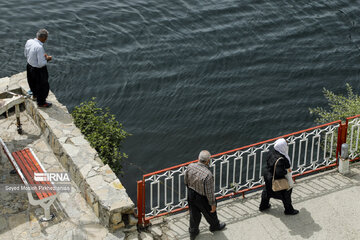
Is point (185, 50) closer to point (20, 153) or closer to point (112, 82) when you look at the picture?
point (112, 82)

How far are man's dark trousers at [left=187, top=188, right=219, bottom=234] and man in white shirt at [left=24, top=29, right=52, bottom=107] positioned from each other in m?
4.85

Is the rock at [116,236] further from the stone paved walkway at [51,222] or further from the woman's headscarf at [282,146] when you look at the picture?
the woman's headscarf at [282,146]

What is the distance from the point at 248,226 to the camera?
35.8 ft

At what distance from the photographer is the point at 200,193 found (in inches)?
395

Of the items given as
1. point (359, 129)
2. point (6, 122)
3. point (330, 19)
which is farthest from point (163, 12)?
point (359, 129)

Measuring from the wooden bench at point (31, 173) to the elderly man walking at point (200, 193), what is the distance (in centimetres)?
263

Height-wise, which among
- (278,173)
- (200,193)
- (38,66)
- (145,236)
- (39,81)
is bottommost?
(145,236)

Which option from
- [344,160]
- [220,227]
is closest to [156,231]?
[220,227]

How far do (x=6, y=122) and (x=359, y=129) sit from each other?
835 cm

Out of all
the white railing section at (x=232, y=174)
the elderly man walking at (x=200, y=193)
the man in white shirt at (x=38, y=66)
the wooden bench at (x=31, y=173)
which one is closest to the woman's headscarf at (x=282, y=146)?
the white railing section at (x=232, y=174)

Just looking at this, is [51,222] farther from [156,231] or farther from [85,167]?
[156,231]

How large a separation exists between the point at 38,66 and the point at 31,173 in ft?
8.80

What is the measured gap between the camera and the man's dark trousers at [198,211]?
1019cm

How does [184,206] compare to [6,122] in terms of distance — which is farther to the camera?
[6,122]
